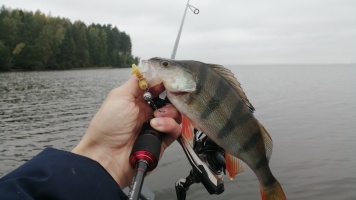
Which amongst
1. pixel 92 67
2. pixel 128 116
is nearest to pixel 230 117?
pixel 128 116

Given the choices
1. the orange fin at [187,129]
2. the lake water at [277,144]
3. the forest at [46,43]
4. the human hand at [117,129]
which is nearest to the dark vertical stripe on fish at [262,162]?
Answer: the orange fin at [187,129]

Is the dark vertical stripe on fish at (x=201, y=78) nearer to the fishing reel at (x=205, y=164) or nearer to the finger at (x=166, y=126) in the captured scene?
the finger at (x=166, y=126)

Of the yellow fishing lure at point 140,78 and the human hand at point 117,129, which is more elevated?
the yellow fishing lure at point 140,78

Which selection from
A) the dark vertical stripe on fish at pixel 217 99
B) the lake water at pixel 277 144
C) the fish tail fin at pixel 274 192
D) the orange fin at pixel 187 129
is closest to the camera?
the dark vertical stripe on fish at pixel 217 99

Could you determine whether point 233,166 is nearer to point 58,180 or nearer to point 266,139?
point 266,139

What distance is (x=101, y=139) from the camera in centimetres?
287

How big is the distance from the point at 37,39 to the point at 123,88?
77.0 m

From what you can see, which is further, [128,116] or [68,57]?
[68,57]

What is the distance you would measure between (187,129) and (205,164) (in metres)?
0.41

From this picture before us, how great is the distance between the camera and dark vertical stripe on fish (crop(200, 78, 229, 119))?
2.75m

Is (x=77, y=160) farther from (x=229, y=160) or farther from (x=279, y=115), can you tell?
(x=279, y=115)

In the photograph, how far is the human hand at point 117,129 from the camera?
9.26 ft

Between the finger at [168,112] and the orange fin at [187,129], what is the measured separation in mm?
100

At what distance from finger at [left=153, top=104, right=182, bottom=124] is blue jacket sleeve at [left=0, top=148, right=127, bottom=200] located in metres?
0.78
